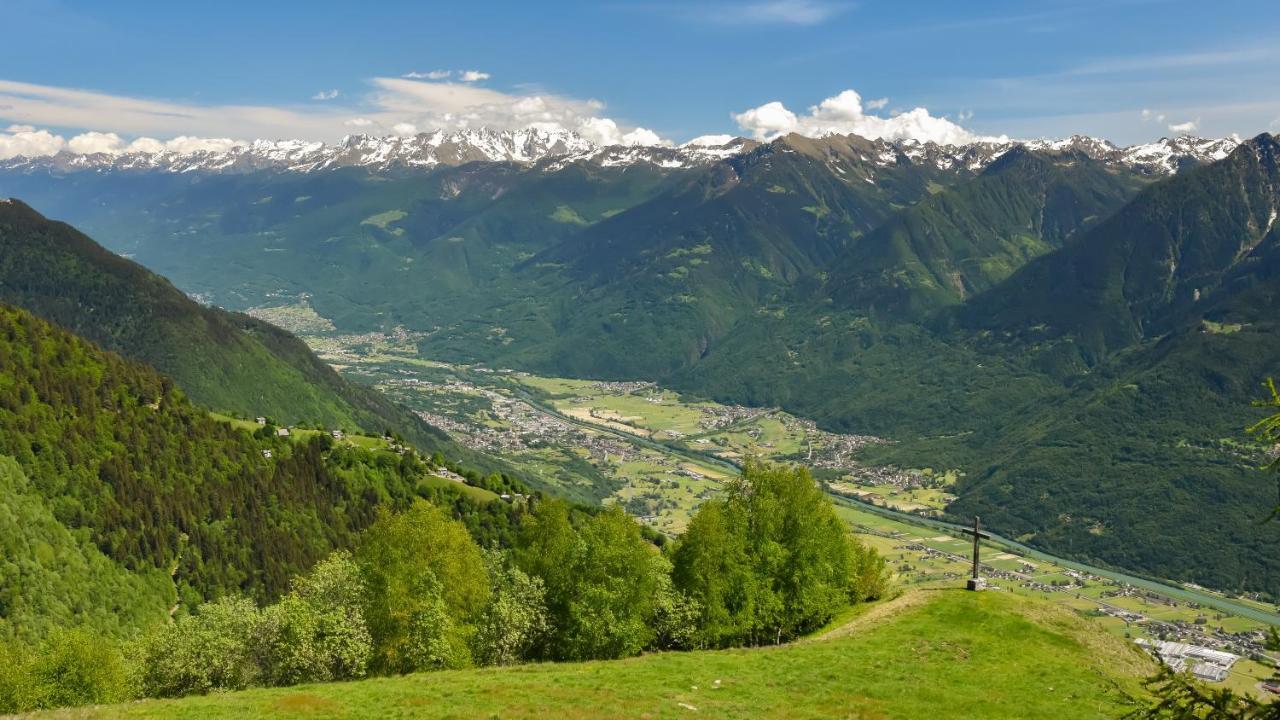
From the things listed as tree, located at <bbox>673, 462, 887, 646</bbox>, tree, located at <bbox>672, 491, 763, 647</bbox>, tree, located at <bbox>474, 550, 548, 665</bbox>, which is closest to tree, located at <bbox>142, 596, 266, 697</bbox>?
tree, located at <bbox>474, 550, 548, 665</bbox>

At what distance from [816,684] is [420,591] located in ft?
110

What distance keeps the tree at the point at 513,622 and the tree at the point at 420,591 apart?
4.50 feet

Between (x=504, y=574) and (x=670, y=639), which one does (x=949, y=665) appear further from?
(x=504, y=574)

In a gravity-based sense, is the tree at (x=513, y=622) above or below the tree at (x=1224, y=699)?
below

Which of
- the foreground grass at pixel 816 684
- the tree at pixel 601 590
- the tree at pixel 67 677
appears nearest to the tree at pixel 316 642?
the foreground grass at pixel 816 684

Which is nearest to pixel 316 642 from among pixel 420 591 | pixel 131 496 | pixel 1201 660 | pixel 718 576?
pixel 420 591

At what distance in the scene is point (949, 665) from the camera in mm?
62750

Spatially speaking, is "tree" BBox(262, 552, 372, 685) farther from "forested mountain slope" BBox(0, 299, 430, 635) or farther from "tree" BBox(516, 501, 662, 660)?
"forested mountain slope" BBox(0, 299, 430, 635)

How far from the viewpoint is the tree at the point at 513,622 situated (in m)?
75.9

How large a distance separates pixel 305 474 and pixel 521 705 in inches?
5968

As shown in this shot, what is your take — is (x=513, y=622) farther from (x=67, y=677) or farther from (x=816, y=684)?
(x=67, y=677)

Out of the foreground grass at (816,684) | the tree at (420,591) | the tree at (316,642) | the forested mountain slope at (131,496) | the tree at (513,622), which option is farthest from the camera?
the forested mountain slope at (131,496)

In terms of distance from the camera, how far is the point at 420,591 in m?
73.6

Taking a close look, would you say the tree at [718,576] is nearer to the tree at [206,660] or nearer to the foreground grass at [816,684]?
the foreground grass at [816,684]
